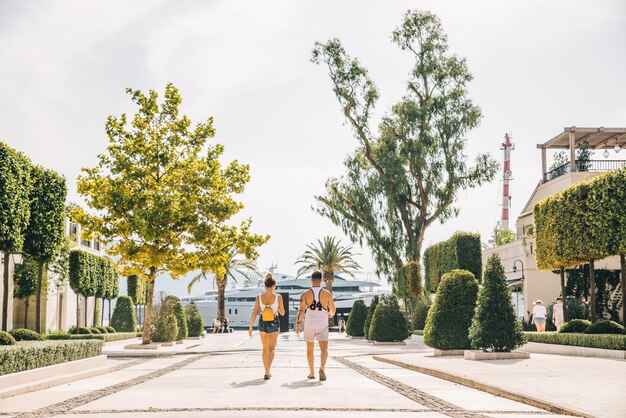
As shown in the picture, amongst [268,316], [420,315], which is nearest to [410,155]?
[420,315]

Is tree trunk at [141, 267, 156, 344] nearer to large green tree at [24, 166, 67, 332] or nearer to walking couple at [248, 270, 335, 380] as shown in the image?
large green tree at [24, 166, 67, 332]

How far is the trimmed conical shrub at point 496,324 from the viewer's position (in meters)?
17.9

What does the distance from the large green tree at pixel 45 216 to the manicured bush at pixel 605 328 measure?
56.4 ft

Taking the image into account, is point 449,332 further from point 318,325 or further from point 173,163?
point 173,163

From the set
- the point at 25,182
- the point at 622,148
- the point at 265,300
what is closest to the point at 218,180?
the point at 25,182

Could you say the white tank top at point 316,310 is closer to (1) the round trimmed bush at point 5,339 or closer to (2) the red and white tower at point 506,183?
(1) the round trimmed bush at point 5,339

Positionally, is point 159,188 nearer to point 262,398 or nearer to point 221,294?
point 262,398

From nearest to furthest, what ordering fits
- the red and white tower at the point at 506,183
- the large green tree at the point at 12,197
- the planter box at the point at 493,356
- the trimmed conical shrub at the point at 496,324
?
1. the planter box at the point at 493,356
2. the trimmed conical shrub at the point at 496,324
3. the large green tree at the point at 12,197
4. the red and white tower at the point at 506,183

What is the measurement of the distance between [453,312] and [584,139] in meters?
25.6

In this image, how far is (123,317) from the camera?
45656 mm

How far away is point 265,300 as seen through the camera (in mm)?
12695

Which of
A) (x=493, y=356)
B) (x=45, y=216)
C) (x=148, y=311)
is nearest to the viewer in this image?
(x=493, y=356)

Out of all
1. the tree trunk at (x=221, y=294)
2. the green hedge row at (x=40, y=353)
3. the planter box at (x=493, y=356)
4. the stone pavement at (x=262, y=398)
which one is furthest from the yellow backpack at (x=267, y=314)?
the tree trunk at (x=221, y=294)

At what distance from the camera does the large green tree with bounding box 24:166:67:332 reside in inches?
974
